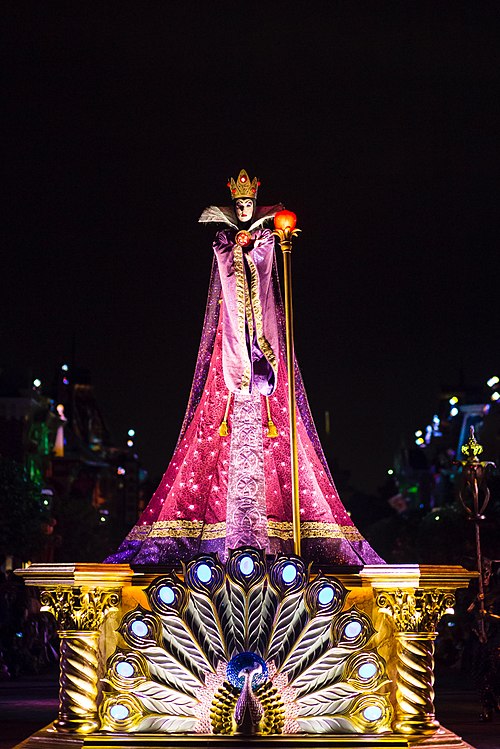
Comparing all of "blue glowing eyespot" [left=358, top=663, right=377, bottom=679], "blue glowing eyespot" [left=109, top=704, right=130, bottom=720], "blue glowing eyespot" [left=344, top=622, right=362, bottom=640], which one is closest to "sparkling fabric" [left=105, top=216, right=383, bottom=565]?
"blue glowing eyespot" [left=344, top=622, right=362, bottom=640]

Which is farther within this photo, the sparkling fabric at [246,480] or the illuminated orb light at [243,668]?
the sparkling fabric at [246,480]

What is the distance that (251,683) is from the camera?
999cm

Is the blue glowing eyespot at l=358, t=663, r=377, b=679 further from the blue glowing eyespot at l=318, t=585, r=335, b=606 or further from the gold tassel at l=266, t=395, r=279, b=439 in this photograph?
the gold tassel at l=266, t=395, r=279, b=439

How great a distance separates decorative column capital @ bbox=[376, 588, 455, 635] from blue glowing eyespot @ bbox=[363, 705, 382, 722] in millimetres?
616

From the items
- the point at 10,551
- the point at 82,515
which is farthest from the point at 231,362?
the point at 82,515

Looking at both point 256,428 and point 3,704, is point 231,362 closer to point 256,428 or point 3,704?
point 256,428

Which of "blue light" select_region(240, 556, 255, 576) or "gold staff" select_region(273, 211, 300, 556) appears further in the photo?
"gold staff" select_region(273, 211, 300, 556)

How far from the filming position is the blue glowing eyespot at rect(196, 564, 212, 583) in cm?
1035

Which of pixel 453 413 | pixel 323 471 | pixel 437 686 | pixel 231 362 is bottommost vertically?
pixel 437 686

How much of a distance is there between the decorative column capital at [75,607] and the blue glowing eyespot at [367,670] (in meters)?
2.03

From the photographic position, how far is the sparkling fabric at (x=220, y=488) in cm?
1144

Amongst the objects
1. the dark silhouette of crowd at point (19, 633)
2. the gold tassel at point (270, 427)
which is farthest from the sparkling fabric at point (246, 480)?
the dark silhouette of crowd at point (19, 633)

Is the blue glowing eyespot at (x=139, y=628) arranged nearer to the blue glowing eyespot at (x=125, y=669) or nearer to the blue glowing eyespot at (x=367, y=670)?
the blue glowing eyespot at (x=125, y=669)

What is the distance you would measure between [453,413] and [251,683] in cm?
8481
